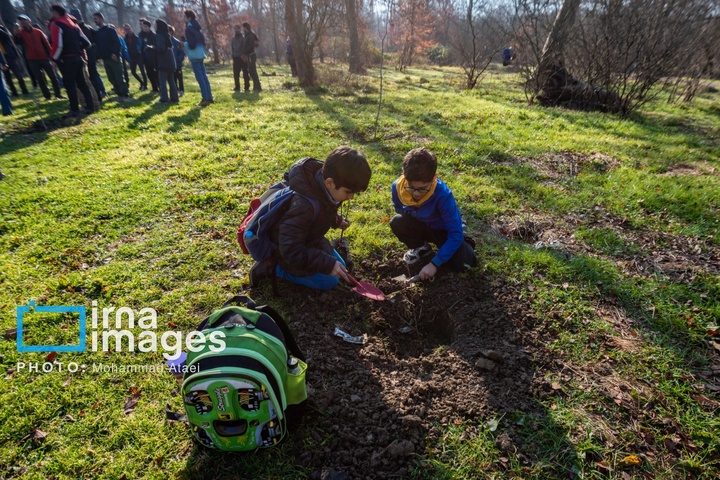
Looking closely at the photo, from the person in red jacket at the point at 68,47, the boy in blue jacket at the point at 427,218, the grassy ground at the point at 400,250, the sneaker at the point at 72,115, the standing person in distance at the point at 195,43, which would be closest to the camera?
the grassy ground at the point at 400,250

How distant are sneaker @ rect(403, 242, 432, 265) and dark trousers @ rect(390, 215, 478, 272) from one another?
73 millimetres

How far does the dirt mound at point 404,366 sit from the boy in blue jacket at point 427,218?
23 centimetres

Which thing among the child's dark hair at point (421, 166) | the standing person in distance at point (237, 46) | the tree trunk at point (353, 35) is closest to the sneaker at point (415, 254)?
the child's dark hair at point (421, 166)

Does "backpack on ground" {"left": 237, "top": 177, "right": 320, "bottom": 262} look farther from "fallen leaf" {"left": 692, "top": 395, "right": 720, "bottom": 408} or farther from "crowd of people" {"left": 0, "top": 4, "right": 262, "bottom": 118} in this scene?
"crowd of people" {"left": 0, "top": 4, "right": 262, "bottom": 118}

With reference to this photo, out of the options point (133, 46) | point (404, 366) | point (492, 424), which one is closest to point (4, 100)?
point (133, 46)

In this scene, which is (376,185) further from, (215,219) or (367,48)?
(367,48)

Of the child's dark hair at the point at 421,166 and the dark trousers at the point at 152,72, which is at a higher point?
the dark trousers at the point at 152,72

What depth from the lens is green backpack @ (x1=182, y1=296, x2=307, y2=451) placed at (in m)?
1.82

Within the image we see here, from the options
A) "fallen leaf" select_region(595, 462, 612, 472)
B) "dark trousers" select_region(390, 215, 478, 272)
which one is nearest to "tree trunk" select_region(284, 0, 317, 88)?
"dark trousers" select_region(390, 215, 478, 272)

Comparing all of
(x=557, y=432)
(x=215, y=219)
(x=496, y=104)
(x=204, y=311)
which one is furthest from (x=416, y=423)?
(x=496, y=104)

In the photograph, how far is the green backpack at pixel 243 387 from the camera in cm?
182

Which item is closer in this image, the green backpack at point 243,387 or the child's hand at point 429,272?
the green backpack at point 243,387

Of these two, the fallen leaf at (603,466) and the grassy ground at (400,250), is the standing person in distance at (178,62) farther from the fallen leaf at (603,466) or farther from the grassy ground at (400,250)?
the fallen leaf at (603,466)

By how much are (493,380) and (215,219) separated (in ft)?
12.8
